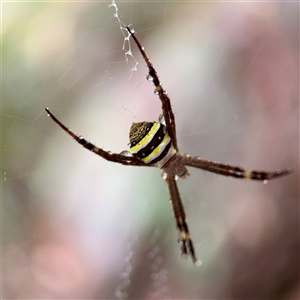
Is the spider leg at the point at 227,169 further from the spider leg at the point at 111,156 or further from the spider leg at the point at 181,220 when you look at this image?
the spider leg at the point at 111,156

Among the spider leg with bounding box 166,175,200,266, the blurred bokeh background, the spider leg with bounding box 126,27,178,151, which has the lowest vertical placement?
the spider leg with bounding box 166,175,200,266

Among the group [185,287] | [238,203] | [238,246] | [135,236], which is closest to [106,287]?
[135,236]

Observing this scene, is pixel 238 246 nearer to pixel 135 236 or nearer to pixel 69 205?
pixel 135 236

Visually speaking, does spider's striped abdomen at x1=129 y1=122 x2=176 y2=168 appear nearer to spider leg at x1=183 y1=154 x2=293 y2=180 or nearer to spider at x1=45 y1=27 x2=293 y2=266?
spider at x1=45 y1=27 x2=293 y2=266

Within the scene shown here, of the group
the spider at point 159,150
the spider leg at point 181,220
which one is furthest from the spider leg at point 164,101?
the spider leg at point 181,220

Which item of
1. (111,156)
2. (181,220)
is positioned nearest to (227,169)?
(181,220)

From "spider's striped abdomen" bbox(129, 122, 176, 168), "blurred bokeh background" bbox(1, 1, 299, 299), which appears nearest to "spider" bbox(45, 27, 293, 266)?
"spider's striped abdomen" bbox(129, 122, 176, 168)
